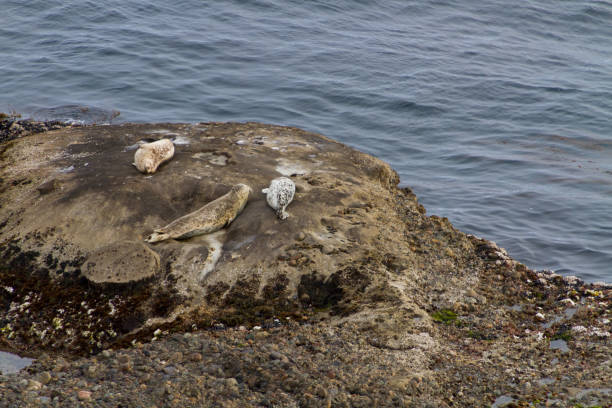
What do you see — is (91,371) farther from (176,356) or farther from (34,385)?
(176,356)

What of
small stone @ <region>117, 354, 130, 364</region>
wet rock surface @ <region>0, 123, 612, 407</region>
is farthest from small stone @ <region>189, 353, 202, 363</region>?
small stone @ <region>117, 354, 130, 364</region>

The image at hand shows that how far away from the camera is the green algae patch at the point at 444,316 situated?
23.7ft

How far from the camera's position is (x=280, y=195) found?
26.8 feet

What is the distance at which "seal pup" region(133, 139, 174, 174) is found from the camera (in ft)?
29.1

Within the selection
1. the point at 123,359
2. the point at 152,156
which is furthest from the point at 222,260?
the point at 152,156

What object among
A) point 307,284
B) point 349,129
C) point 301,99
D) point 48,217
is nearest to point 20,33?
point 301,99

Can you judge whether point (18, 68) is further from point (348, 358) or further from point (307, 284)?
point (348, 358)

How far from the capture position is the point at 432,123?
19.0m

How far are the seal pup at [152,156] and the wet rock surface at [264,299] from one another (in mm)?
183

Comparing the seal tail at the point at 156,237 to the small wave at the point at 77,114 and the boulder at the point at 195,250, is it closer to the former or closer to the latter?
the boulder at the point at 195,250

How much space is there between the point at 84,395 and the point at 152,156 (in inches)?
180

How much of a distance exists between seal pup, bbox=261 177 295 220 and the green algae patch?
227cm

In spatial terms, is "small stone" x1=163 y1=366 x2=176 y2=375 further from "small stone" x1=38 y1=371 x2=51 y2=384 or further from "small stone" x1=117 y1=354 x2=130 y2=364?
"small stone" x1=38 y1=371 x2=51 y2=384

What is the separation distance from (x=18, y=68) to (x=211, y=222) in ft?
47.4
